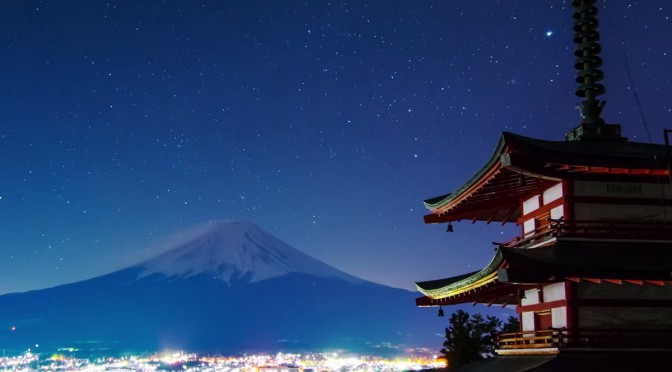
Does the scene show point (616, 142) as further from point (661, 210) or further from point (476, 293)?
point (476, 293)

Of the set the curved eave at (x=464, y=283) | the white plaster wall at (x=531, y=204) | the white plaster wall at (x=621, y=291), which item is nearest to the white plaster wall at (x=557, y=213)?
the white plaster wall at (x=531, y=204)

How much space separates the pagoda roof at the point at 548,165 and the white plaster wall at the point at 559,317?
307cm

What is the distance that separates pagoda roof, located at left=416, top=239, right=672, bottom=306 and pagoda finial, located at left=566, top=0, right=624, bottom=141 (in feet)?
13.0

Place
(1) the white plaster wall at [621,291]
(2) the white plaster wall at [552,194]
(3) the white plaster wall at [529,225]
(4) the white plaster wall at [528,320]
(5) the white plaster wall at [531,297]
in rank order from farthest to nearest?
(3) the white plaster wall at [529,225] → (4) the white plaster wall at [528,320] → (5) the white plaster wall at [531,297] → (2) the white plaster wall at [552,194] → (1) the white plaster wall at [621,291]

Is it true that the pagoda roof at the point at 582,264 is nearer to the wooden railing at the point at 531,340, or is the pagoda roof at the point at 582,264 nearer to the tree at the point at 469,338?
the wooden railing at the point at 531,340

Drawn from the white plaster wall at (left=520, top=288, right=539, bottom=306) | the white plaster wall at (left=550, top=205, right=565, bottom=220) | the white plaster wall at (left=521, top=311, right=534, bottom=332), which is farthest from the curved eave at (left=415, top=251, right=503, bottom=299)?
the white plaster wall at (left=550, top=205, right=565, bottom=220)

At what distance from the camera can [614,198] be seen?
1700 cm

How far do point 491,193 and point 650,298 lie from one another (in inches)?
201

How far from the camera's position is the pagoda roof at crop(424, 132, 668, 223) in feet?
52.4

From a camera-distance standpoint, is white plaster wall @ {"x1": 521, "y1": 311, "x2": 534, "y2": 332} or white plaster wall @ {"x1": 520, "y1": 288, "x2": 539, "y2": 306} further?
white plaster wall @ {"x1": 521, "y1": 311, "x2": 534, "y2": 332}

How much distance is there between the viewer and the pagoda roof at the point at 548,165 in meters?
16.0

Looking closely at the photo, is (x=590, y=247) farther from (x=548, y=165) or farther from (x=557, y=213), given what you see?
(x=548, y=165)

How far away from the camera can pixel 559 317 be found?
16875 mm

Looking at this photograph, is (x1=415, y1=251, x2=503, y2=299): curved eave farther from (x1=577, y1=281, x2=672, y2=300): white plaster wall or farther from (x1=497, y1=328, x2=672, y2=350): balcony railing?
(x1=577, y1=281, x2=672, y2=300): white plaster wall
